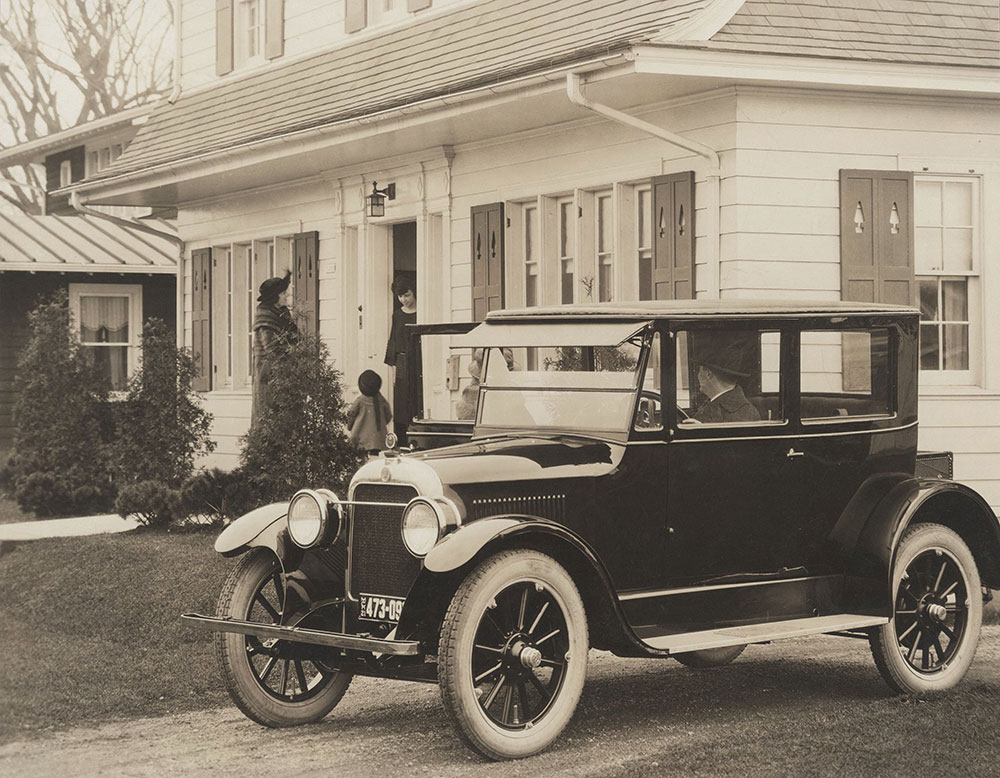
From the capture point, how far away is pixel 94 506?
1369 cm

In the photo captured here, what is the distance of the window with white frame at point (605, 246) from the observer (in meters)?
10.3

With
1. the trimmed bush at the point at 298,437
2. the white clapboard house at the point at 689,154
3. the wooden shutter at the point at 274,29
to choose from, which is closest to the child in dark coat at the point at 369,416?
the trimmed bush at the point at 298,437

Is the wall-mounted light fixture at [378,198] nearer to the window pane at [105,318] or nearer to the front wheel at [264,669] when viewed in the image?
the front wheel at [264,669]

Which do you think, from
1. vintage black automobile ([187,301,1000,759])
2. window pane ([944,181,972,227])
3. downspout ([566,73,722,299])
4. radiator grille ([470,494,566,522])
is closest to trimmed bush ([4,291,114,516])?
downspout ([566,73,722,299])

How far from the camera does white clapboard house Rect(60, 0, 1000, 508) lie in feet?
30.1

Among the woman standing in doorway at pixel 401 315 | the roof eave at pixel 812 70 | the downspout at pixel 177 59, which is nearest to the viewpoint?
the roof eave at pixel 812 70

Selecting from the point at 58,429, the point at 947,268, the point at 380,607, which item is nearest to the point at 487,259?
the point at 947,268

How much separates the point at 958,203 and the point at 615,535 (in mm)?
5317

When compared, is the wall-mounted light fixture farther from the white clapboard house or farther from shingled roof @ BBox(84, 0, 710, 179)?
shingled roof @ BBox(84, 0, 710, 179)

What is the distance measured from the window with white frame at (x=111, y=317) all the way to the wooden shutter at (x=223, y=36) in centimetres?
529

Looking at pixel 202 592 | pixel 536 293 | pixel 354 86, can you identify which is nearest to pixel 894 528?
pixel 202 592

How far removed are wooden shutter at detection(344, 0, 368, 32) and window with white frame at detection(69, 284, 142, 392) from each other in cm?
712

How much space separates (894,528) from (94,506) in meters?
9.48

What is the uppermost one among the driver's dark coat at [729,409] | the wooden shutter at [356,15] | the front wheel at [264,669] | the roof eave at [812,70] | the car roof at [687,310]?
the wooden shutter at [356,15]
